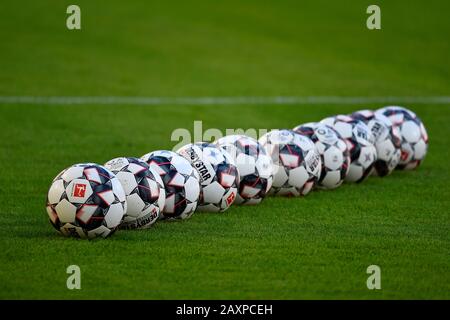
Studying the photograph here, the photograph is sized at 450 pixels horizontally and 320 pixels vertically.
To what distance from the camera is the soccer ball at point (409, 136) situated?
18719mm

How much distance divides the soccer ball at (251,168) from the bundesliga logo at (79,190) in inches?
127

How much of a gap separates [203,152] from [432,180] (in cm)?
541

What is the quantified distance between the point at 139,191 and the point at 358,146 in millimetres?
5302

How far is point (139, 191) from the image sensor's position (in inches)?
521

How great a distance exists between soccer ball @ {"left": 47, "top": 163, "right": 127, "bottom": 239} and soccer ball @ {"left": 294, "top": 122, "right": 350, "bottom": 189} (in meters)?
4.72

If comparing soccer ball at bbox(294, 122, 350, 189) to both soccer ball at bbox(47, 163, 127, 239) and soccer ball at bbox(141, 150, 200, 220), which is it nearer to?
soccer ball at bbox(141, 150, 200, 220)

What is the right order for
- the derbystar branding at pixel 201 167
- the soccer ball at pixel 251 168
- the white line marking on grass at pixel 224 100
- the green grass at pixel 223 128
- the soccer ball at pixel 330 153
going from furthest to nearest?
the white line marking on grass at pixel 224 100 → the soccer ball at pixel 330 153 → the soccer ball at pixel 251 168 → the derbystar branding at pixel 201 167 → the green grass at pixel 223 128

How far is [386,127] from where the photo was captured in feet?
59.4

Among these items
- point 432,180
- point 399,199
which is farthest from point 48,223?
point 432,180

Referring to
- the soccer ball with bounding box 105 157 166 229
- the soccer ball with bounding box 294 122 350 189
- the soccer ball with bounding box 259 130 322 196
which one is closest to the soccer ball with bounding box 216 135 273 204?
the soccer ball with bounding box 259 130 322 196

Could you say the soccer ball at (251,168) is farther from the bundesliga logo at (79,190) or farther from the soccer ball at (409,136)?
the soccer ball at (409,136)

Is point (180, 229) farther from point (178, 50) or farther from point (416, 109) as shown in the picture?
point (178, 50)

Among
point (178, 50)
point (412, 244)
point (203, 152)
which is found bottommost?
point (412, 244)

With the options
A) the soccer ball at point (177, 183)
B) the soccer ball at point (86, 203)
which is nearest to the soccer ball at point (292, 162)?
the soccer ball at point (177, 183)
